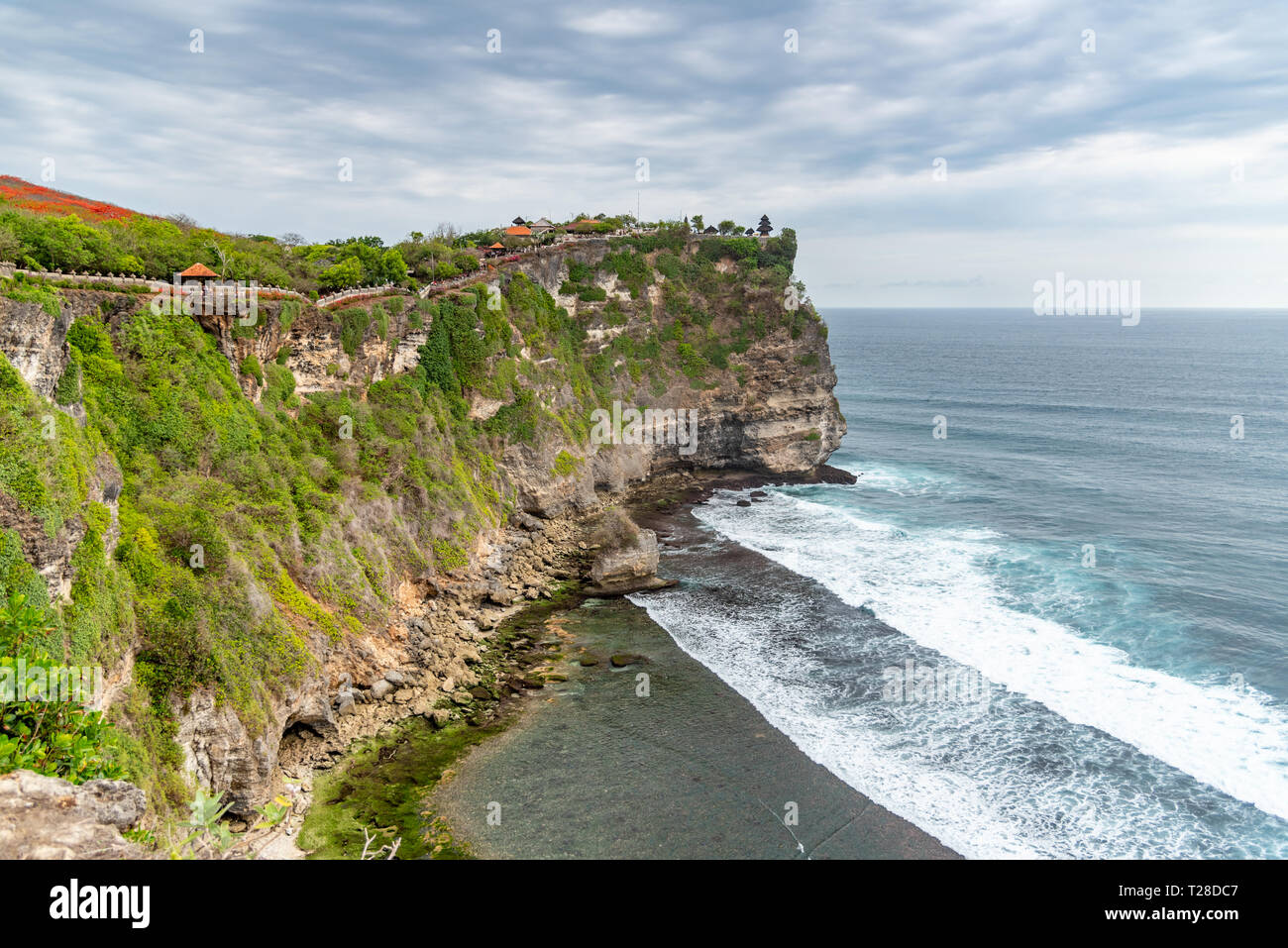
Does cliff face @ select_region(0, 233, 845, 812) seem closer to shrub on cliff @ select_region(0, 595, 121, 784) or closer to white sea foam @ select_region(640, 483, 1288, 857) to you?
shrub on cliff @ select_region(0, 595, 121, 784)

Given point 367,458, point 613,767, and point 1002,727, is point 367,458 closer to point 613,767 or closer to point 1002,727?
point 613,767

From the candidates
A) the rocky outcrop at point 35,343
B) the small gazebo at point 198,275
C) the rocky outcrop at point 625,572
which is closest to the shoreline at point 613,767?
the rocky outcrop at point 625,572

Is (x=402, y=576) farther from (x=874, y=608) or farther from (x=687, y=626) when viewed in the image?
(x=874, y=608)

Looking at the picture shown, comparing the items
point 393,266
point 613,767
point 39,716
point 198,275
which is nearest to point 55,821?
point 39,716

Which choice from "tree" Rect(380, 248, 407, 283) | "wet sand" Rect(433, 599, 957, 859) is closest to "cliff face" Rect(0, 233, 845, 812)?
"tree" Rect(380, 248, 407, 283)

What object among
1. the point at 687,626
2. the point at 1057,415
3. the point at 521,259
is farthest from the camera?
the point at 1057,415

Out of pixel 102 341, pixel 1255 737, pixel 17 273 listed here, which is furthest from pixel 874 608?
pixel 17 273
